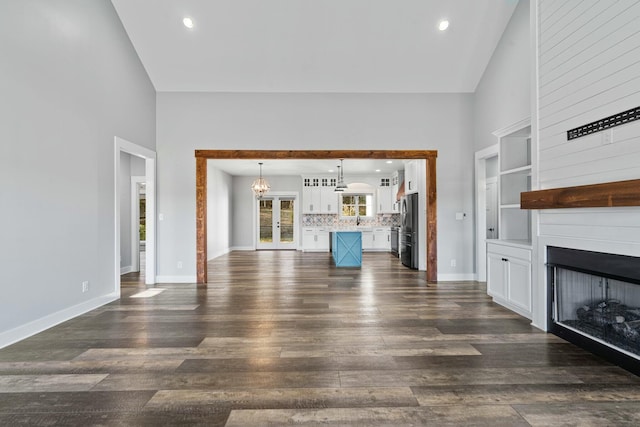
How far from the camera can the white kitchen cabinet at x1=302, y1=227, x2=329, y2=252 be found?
11672 mm

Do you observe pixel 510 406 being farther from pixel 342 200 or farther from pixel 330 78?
pixel 342 200

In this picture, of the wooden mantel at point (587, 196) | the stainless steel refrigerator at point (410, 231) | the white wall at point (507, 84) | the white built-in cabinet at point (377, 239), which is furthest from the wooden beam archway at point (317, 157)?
the white built-in cabinet at point (377, 239)

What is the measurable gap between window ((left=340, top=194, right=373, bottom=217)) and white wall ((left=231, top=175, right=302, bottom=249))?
1694mm

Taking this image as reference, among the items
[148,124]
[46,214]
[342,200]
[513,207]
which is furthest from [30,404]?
[342,200]

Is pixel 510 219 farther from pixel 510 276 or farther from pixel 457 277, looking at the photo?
pixel 457 277

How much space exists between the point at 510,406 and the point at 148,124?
239 inches

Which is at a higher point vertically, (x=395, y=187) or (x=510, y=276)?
(x=395, y=187)

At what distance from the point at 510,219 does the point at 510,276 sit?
3.34ft

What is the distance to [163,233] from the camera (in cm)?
595

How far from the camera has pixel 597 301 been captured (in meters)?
2.86

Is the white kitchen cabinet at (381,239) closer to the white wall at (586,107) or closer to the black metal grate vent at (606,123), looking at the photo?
the white wall at (586,107)

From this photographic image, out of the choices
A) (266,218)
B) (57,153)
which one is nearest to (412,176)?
(266,218)

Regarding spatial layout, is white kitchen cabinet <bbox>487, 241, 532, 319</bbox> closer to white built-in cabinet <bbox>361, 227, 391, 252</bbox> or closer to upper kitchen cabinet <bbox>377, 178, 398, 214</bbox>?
white built-in cabinet <bbox>361, 227, 391, 252</bbox>

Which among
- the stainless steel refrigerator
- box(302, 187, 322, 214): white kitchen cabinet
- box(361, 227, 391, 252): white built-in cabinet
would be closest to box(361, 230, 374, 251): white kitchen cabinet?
box(361, 227, 391, 252): white built-in cabinet
